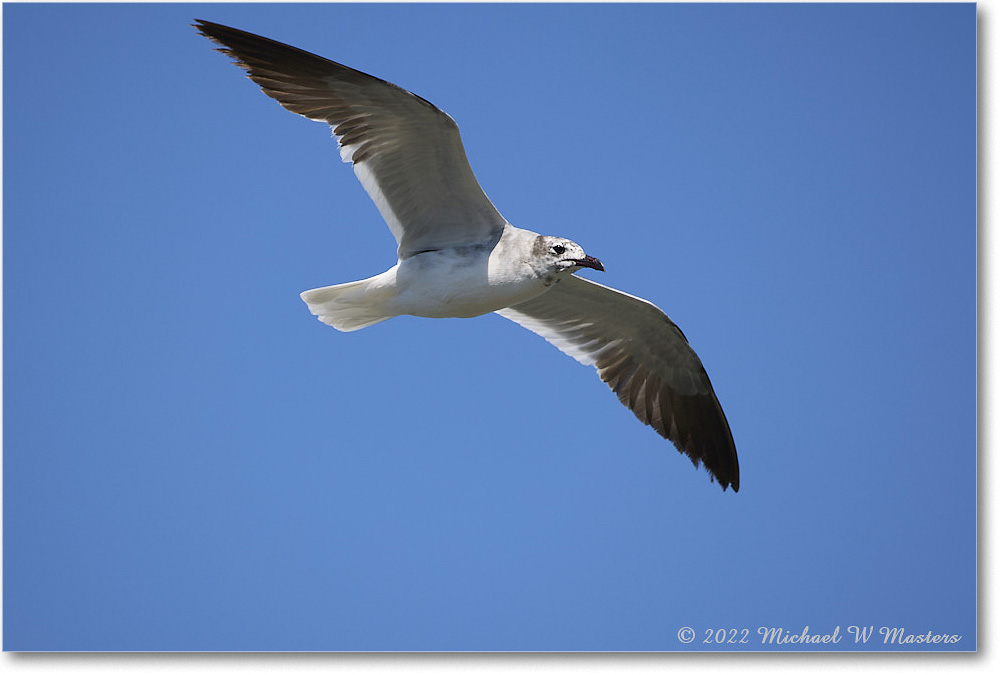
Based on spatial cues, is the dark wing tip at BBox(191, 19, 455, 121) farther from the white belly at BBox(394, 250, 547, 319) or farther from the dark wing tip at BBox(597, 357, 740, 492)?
the dark wing tip at BBox(597, 357, 740, 492)

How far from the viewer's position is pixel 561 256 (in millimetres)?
5250

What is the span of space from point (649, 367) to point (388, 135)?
267 cm

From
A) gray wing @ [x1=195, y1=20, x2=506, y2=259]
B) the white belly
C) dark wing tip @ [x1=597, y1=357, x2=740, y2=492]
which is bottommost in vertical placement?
dark wing tip @ [x1=597, y1=357, x2=740, y2=492]

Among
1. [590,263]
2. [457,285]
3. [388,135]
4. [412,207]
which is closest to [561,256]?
[590,263]

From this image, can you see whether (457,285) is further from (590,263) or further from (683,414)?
(683,414)

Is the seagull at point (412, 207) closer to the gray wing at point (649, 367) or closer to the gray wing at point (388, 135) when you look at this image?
the gray wing at point (388, 135)

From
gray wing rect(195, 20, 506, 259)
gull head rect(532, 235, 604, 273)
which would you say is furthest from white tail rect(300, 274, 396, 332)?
gull head rect(532, 235, 604, 273)

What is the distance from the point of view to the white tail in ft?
18.6

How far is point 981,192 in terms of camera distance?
5.35 meters

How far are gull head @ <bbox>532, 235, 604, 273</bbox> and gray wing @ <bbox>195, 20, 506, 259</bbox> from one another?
0.35 meters

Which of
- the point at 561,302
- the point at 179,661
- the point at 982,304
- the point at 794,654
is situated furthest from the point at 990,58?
the point at 179,661

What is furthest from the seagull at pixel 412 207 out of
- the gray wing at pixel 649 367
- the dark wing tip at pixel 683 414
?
the dark wing tip at pixel 683 414

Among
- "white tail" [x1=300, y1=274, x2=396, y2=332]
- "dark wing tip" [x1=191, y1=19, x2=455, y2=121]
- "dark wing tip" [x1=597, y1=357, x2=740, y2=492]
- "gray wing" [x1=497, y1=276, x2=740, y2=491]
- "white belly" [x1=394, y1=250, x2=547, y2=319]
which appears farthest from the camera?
"dark wing tip" [x1=597, y1=357, x2=740, y2=492]

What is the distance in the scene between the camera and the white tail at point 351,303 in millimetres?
5680
